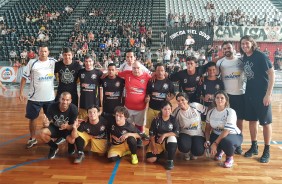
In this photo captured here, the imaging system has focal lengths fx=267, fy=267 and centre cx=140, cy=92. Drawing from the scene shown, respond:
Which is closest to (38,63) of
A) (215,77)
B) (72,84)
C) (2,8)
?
(72,84)

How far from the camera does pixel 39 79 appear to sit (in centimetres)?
396

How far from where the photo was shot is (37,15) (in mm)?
16391

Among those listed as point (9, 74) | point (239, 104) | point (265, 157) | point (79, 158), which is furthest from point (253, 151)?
point (9, 74)

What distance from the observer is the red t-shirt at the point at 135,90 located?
399cm

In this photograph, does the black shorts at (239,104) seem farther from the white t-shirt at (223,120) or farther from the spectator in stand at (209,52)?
the spectator in stand at (209,52)

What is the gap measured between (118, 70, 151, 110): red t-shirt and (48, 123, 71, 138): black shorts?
973 mm

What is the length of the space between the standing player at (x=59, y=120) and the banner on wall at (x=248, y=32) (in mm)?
12259

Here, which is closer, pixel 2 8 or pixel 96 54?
pixel 96 54

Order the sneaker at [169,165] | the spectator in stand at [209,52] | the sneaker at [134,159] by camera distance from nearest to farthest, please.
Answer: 1. the sneaker at [169,165]
2. the sneaker at [134,159]
3. the spectator in stand at [209,52]

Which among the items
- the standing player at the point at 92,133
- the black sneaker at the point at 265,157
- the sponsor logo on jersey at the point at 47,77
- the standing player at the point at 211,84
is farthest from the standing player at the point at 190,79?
the sponsor logo on jersey at the point at 47,77

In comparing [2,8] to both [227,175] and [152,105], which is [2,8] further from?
[227,175]

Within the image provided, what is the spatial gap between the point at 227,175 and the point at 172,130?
33.6 inches

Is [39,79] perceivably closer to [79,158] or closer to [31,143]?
[31,143]

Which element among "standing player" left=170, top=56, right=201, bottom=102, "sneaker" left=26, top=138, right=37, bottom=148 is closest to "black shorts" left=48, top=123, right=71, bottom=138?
"sneaker" left=26, top=138, right=37, bottom=148
